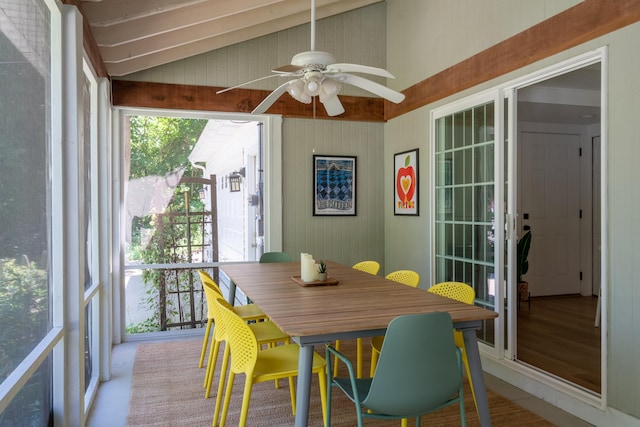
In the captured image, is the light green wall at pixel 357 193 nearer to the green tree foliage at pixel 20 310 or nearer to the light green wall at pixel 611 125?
the light green wall at pixel 611 125

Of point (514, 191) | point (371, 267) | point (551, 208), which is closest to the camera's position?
point (514, 191)

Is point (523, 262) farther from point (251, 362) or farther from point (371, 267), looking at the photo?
point (251, 362)

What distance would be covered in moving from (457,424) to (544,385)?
2.56 ft

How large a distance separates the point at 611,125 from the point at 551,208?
13.2ft

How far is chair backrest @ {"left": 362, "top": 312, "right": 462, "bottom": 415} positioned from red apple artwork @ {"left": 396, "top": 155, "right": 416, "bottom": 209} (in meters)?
2.82

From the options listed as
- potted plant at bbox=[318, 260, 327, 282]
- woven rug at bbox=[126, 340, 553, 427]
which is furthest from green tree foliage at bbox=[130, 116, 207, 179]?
potted plant at bbox=[318, 260, 327, 282]

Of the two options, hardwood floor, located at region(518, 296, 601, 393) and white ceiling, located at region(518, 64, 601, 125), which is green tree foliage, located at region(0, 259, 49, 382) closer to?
hardwood floor, located at region(518, 296, 601, 393)

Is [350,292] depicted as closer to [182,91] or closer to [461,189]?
[461,189]

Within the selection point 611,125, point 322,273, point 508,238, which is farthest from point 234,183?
point 611,125

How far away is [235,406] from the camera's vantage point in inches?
118

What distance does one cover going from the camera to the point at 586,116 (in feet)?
18.8

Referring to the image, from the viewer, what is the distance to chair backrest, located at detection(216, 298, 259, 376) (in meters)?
2.16

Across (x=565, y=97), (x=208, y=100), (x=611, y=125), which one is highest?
(x=565, y=97)

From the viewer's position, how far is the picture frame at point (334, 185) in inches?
195
